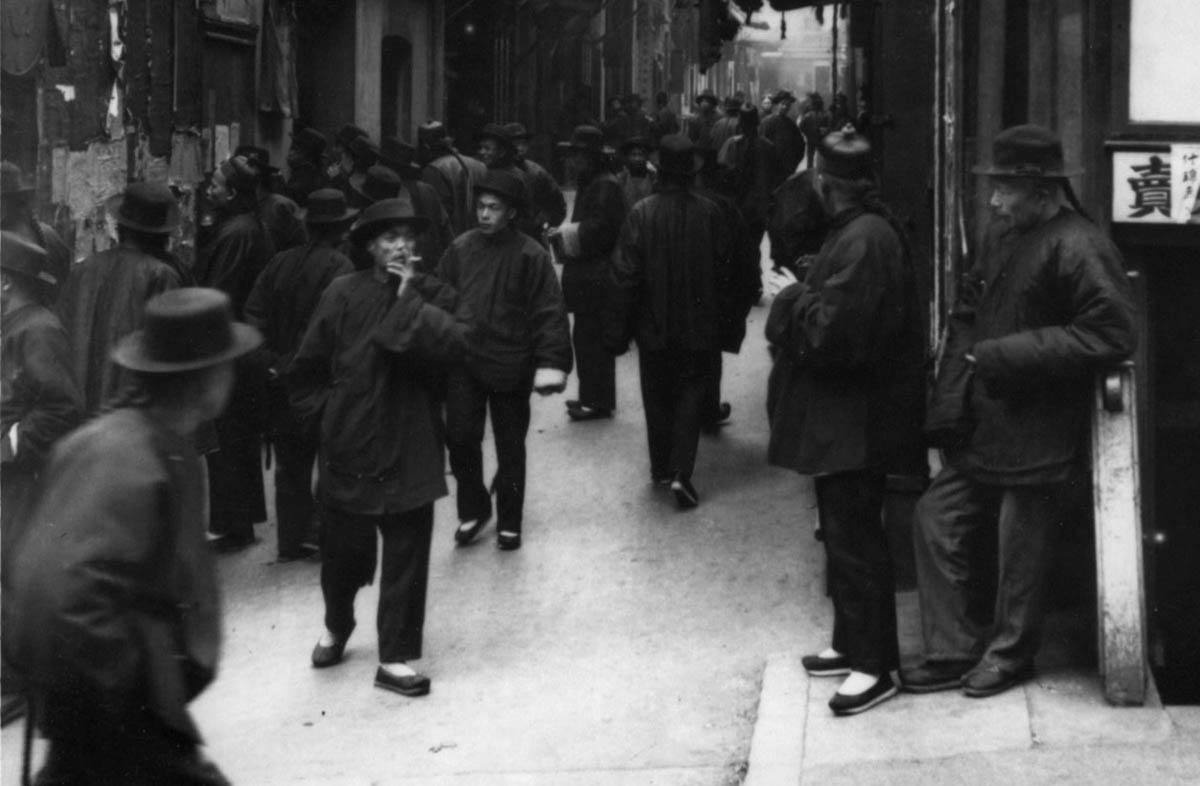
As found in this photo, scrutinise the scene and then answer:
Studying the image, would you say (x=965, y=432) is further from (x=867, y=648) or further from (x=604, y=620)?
(x=604, y=620)

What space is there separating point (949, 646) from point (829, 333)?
135 cm

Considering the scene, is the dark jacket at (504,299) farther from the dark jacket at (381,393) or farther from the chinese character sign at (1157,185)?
the chinese character sign at (1157,185)

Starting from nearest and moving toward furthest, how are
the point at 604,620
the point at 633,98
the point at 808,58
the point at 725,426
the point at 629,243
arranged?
the point at 604,620 < the point at 629,243 < the point at 725,426 < the point at 633,98 < the point at 808,58

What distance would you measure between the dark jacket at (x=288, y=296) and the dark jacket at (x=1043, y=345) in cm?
403

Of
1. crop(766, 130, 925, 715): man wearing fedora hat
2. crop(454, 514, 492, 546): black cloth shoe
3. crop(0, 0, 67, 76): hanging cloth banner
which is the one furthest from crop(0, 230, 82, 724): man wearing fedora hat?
crop(0, 0, 67, 76): hanging cloth banner

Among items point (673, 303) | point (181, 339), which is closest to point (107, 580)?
point (181, 339)

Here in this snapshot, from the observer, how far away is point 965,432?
7.04 meters

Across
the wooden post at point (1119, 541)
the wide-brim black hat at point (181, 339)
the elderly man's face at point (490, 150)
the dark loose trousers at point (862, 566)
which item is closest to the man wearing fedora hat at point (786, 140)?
the elderly man's face at point (490, 150)

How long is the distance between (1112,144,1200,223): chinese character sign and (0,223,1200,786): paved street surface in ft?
5.61

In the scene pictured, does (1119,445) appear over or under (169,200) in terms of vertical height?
under

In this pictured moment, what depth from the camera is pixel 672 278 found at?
417 inches

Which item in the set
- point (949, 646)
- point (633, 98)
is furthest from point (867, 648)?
point (633, 98)

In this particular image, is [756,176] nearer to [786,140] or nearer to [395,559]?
[786,140]

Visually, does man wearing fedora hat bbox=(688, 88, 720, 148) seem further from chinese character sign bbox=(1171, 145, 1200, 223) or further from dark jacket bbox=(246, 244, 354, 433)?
chinese character sign bbox=(1171, 145, 1200, 223)
